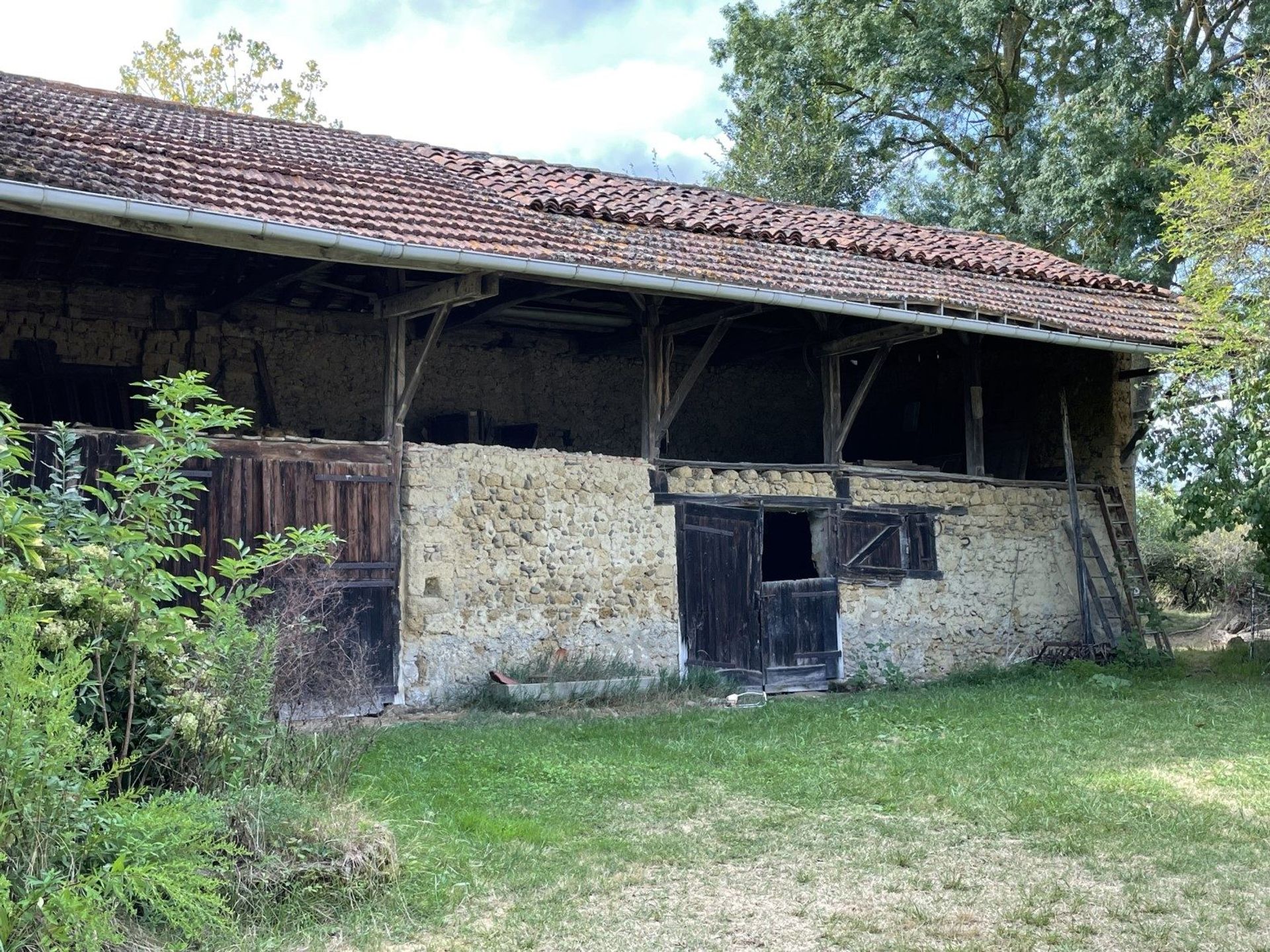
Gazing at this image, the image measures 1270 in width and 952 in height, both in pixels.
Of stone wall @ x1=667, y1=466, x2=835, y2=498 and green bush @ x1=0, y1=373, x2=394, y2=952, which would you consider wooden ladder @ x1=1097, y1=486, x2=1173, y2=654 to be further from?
green bush @ x1=0, y1=373, x2=394, y2=952

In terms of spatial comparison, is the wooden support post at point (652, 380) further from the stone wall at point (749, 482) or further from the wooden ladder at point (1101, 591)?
the wooden ladder at point (1101, 591)

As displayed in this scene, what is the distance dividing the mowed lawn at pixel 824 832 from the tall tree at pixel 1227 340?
9.62ft

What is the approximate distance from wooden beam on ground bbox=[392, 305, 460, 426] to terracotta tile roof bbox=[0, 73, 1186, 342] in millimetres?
690

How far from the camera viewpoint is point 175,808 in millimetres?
3795

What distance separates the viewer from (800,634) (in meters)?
10.7

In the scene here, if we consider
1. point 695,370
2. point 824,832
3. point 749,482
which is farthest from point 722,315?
point 824,832

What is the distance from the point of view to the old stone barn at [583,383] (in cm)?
836

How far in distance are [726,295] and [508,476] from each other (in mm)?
2164

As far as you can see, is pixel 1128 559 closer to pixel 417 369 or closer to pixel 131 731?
pixel 417 369

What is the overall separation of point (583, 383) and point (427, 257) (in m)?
5.15

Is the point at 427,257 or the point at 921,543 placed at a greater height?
the point at 427,257

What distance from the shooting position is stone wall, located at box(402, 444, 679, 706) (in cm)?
882

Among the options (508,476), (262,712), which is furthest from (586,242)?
(262,712)

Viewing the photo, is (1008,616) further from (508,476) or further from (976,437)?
(508,476)
